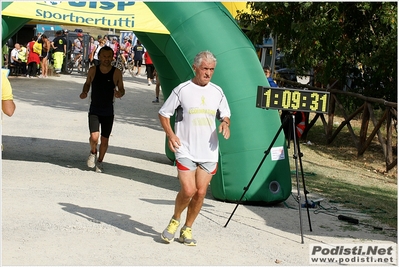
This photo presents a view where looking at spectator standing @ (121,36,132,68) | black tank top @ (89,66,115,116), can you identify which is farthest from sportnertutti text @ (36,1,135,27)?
spectator standing @ (121,36,132,68)

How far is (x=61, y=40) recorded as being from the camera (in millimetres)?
30500

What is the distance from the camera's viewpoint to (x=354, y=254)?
7.25 m

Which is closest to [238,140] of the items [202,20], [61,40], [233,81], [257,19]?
[233,81]

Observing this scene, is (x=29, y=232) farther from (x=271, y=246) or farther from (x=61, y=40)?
(x=61, y=40)

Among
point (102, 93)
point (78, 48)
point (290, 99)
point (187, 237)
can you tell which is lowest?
point (187, 237)

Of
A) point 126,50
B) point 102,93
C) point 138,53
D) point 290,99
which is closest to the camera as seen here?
point 290,99

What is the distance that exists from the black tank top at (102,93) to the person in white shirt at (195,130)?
3.85m

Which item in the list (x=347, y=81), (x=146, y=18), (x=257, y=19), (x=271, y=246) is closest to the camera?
(x=271, y=246)

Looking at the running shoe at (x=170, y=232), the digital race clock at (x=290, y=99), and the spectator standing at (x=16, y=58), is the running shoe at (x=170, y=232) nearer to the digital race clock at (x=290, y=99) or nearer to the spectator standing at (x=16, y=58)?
the digital race clock at (x=290, y=99)

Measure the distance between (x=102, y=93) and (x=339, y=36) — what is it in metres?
6.90

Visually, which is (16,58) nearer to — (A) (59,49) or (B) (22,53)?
(B) (22,53)

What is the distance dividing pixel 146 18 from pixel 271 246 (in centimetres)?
387

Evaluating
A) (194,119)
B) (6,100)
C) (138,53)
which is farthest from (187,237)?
(138,53)

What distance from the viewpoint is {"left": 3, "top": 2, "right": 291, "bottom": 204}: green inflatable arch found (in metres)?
9.29
